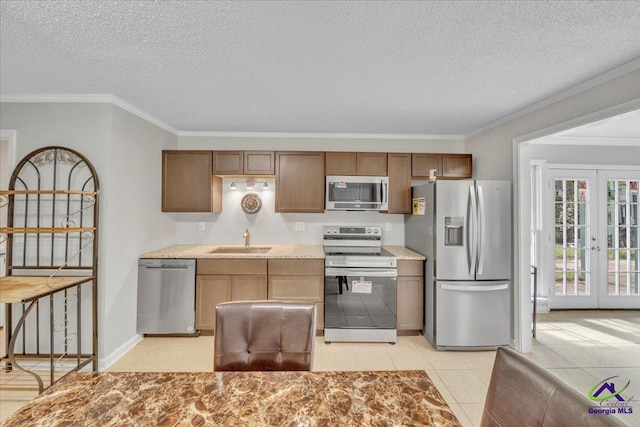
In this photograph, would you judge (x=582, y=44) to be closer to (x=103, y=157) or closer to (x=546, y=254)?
(x=546, y=254)

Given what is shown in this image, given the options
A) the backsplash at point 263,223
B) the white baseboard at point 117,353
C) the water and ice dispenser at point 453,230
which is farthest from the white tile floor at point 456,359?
the backsplash at point 263,223

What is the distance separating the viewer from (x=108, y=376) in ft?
3.62

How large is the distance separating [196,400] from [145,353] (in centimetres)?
244

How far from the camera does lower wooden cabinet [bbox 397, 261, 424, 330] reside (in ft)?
10.7

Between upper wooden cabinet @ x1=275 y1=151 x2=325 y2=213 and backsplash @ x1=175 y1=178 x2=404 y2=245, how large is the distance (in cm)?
32

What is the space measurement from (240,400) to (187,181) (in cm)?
312

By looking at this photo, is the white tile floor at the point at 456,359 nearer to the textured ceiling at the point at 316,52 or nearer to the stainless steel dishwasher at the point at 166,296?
the stainless steel dishwasher at the point at 166,296

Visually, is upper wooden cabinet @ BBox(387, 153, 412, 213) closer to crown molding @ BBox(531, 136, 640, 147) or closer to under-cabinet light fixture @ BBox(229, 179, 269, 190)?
under-cabinet light fixture @ BBox(229, 179, 269, 190)

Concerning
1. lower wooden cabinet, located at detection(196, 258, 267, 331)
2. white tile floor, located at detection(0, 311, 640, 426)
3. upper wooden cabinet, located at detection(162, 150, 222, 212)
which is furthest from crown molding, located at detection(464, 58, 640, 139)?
upper wooden cabinet, located at detection(162, 150, 222, 212)

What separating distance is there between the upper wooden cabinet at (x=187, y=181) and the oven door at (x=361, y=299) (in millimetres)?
1770

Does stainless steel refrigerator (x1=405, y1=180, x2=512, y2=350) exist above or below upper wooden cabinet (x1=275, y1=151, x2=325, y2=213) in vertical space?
below

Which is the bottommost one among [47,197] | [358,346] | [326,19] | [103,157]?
[358,346]

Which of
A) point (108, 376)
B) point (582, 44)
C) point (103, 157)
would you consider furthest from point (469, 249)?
point (103, 157)

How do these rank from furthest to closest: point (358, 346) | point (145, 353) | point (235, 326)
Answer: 1. point (358, 346)
2. point (145, 353)
3. point (235, 326)
